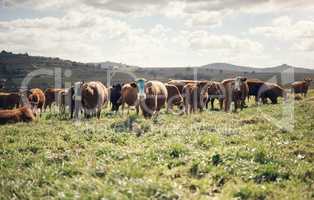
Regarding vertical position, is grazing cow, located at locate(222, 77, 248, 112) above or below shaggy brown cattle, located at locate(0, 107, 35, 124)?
above

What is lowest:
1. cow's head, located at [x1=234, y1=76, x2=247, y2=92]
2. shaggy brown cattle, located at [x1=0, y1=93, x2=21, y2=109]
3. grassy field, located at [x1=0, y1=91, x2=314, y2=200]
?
grassy field, located at [x1=0, y1=91, x2=314, y2=200]

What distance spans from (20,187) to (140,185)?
9.53 ft

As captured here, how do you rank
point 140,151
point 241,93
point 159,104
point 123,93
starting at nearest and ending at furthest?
point 140,151 < point 159,104 < point 123,93 < point 241,93

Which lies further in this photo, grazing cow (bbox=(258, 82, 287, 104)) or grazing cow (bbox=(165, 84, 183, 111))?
grazing cow (bbox=(258, 82, 287, 104))

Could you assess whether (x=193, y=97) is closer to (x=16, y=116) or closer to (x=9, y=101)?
(x=16, y=116)

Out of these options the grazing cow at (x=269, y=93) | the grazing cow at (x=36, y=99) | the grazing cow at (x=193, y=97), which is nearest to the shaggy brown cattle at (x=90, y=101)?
the grazing cow at (x=193, y=97)

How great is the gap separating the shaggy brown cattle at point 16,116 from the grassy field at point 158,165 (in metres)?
6.83

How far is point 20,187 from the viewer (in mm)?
9406

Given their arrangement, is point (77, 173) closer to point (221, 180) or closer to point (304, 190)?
point (221, 180)

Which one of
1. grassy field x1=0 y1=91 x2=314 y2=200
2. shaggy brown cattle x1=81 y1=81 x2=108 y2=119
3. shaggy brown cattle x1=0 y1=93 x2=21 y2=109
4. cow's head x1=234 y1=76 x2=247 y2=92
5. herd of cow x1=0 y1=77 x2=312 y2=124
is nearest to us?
grassy field x1=0 y1=91 x2=314 y2=200

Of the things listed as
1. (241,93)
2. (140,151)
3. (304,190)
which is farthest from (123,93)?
(304,190)

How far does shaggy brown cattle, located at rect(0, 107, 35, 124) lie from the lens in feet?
76.2

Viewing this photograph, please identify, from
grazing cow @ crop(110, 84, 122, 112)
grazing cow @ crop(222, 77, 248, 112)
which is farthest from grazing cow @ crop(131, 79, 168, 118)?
grazing cow @ crop(222, 77, 248, 112)

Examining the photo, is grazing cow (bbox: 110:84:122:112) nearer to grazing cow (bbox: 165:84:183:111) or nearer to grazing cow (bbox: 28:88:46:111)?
grazing cow (bbox: 165:84:183:111)
